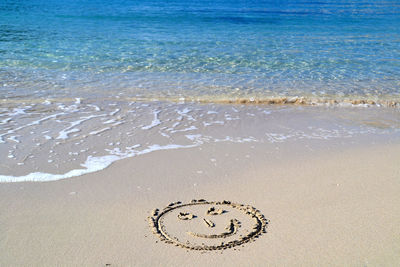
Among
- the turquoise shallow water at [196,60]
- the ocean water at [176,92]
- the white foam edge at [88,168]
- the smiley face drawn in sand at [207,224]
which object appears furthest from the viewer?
the turquoise shallow water at [196,60]

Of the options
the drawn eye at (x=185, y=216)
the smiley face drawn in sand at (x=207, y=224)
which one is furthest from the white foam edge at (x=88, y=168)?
the drawn eye at (x=185, y=216)

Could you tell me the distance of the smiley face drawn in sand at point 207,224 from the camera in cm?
311

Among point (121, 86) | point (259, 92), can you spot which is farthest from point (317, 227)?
point (121, 86)

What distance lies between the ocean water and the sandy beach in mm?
395

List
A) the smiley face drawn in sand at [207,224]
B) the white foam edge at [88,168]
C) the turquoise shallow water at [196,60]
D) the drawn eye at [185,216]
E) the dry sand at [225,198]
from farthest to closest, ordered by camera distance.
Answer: the turquoise shallow water at [196,60], the white foam edge at [88,168], the drawn eye at [185,216], the smiley face drawn in sand at [207,224], the dry sand at [225,198]

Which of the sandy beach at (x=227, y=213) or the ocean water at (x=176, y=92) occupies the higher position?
the sandy beach at (x=227, y=213)

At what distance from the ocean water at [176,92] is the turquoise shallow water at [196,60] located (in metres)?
0.04

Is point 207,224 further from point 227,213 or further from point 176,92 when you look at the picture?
point 176,92

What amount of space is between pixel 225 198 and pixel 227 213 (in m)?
0.31

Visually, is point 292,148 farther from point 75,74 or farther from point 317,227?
point 75,74

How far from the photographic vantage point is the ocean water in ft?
17.5

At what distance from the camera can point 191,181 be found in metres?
4.20

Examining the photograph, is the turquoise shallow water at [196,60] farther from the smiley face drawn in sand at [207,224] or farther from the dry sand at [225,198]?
the smiley face drawn in sand at [207,224]

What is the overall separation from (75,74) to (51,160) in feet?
18.2
